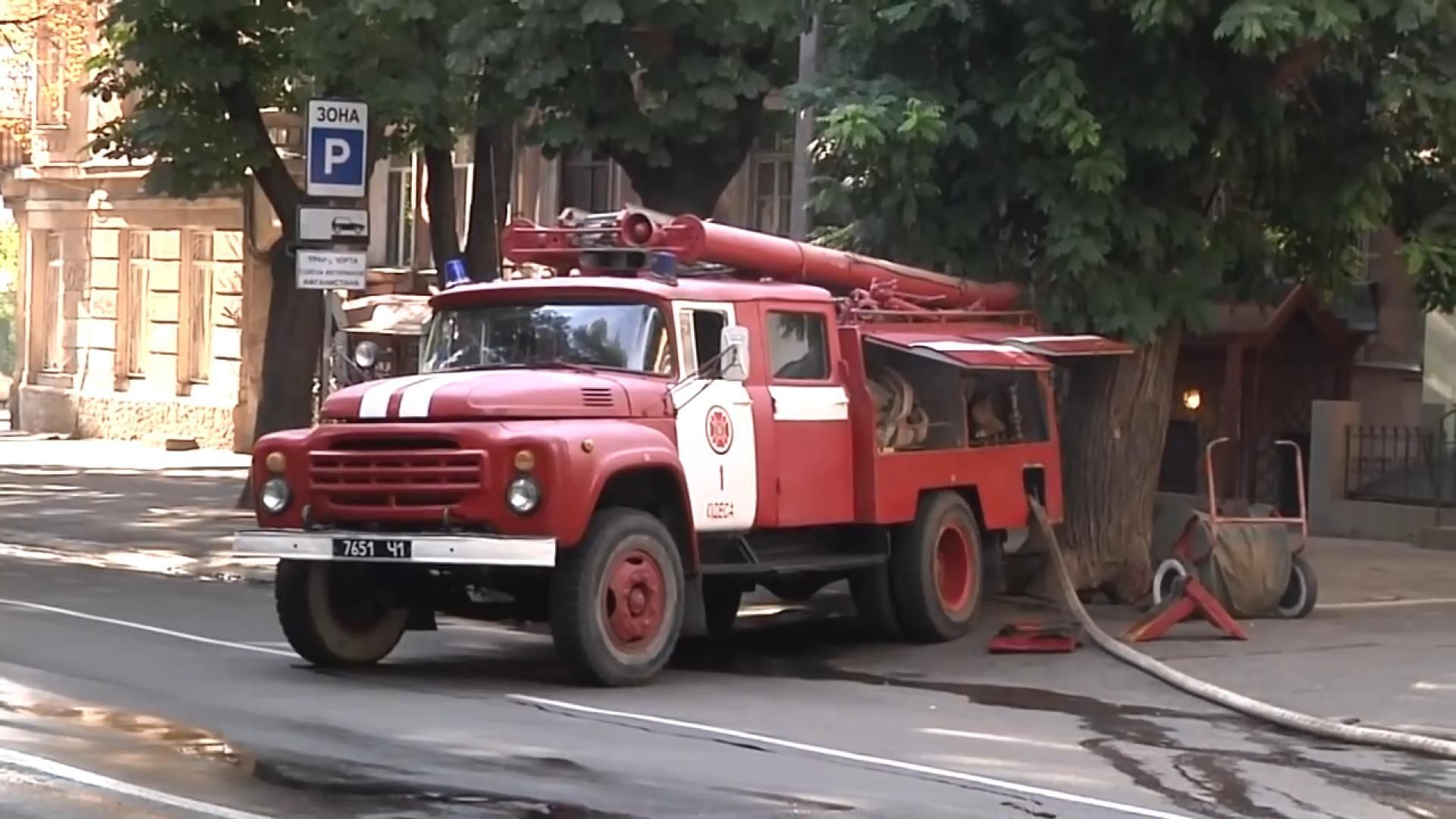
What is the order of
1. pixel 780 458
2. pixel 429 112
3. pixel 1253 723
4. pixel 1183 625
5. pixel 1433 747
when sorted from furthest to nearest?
→ pixel 429 112 → pixel 1183 625 → pixel 780 458 → pixel 1253 723 → pixel 1433 747

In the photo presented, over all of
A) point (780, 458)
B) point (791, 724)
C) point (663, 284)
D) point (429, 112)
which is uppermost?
→ point (429, 112)

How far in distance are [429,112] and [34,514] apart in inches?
251

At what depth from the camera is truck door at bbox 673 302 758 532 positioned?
43.6 feet

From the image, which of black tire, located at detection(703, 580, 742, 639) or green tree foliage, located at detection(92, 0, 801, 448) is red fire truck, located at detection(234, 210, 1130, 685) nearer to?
Result: black tire, located at detection(703, 580, 742, 639)

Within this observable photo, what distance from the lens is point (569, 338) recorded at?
530 inches

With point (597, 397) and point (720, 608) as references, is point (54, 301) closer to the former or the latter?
point (720, 608)

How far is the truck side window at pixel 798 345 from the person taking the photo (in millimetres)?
14281

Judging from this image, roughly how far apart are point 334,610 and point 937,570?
4282mm

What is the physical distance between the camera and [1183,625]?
51.8 ft

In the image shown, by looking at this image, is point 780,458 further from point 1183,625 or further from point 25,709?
point 25,709

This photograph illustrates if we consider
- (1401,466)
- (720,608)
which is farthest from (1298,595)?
(1401,466)

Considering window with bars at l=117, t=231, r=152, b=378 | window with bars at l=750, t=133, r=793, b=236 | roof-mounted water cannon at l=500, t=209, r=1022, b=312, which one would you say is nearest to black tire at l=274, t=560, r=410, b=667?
roof-mounted water cannon at l=500, t=209, r=1022, b=312

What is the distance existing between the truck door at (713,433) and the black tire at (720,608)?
156 centimetres

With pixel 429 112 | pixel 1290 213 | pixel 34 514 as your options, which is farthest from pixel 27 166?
pixel 1290 213
